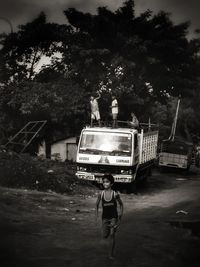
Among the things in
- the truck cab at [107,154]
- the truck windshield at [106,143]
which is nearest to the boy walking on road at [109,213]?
the truck cab at [107,154]

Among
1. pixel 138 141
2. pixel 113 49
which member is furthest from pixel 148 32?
pixel 138 141

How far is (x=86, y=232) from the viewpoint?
11.1m

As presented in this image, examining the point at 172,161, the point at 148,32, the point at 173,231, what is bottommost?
the point at 172,161

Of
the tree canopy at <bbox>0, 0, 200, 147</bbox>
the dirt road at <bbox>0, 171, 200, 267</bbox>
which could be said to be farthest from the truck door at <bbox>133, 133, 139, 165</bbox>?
the tree canopy at <bbox>0, 0, 200, 147</bbox>

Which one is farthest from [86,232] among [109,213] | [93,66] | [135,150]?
[93,66]

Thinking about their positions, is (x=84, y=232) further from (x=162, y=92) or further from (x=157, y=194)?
(x=162, y=92)

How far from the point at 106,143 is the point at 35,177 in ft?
9.84

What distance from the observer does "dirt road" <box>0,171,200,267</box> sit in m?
8.40

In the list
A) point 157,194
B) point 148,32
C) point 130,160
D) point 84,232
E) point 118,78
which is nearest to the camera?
point 84,232

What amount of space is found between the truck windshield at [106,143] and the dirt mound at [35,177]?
5.55 feet

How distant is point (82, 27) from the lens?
30.2 metres

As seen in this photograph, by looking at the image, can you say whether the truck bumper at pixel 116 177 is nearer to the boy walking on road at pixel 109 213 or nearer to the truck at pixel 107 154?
the truck at pixel 107 154

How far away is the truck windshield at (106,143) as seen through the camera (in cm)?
1822

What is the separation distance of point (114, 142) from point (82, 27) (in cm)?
1378
